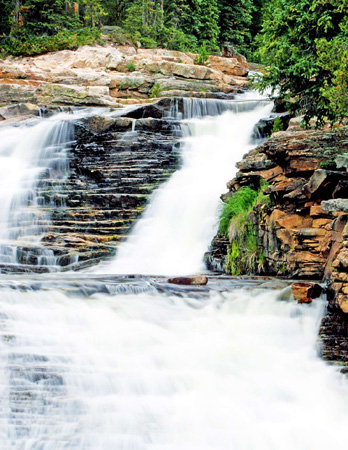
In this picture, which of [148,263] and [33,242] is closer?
[148,263]

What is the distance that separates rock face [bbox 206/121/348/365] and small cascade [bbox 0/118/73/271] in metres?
4.91

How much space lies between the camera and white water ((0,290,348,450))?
4918 mm

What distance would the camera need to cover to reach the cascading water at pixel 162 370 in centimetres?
493

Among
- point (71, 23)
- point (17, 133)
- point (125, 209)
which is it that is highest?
point (71, 23)

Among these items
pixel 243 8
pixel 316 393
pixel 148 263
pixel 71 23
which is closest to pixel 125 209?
pixel 148 263

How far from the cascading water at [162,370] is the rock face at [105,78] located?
1548 cm

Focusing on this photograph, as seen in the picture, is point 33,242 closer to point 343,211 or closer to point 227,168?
point 227,168

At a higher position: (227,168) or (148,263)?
(227,168)

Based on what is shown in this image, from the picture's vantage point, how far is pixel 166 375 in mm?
5738

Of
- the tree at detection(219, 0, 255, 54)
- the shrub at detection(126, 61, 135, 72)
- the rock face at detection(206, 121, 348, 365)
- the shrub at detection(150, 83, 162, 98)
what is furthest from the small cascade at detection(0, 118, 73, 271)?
the tree at detection(219, 0, 255, 54)

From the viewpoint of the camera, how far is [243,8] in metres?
36.9

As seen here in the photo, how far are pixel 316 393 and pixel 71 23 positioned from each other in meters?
29.5

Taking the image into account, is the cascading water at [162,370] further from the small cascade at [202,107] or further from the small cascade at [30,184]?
the small cascade at [202,107]

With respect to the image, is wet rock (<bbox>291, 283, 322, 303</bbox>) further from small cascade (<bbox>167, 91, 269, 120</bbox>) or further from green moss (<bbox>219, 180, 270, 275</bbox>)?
small cascade (<bbox>167, 91, 269, 120</bbox>)
